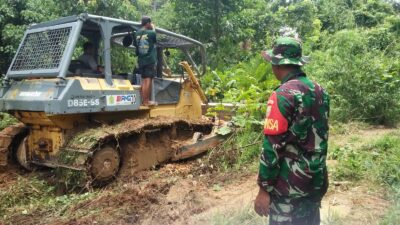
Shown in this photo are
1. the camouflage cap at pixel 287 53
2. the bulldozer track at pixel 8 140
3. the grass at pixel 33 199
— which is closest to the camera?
the camouflage cap at pixel 287 53

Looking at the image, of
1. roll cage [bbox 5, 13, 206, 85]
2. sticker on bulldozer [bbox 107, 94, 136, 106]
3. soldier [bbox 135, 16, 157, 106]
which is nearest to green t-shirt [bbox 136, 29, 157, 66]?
soldier [bbox 135, 16, 157, 106]

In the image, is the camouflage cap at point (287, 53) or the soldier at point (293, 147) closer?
the soldier at point (293, 147)

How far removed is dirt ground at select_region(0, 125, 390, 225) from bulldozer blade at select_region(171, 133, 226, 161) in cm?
88

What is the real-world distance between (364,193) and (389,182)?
40 centimetres

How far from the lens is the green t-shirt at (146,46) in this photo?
6.91 m

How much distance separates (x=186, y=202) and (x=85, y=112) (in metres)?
1.98

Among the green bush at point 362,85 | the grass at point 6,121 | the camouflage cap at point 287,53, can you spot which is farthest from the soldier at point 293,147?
the grass at point 6,121

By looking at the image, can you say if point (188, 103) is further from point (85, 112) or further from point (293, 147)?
point (293, 147)

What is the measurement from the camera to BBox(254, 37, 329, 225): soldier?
2.73m

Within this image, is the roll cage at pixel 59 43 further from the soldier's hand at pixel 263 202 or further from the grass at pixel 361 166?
the soldier's hand at pixel 263 202

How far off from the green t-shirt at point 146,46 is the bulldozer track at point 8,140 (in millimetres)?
2112

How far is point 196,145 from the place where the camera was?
24.7 ft

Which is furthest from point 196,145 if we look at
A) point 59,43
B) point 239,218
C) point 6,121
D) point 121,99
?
point 6,121

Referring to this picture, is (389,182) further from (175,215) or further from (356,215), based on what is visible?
(175,215)
